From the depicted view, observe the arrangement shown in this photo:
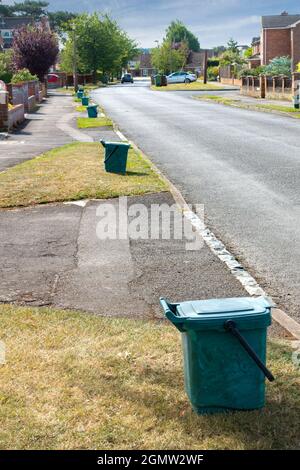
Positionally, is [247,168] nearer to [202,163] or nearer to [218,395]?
[202,163]

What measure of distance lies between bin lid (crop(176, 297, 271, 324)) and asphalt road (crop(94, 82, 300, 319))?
2.24 meters

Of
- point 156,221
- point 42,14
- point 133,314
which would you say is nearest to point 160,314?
point 133,314

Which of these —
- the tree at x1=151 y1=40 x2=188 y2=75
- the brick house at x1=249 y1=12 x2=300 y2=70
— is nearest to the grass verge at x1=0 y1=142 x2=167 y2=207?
the brick house at x1=249 y1=12 x2=300 y2=70

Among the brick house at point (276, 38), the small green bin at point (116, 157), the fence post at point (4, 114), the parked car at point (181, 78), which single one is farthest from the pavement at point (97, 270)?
the parked car at point (181, 78)

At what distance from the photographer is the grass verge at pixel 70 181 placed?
12336mm

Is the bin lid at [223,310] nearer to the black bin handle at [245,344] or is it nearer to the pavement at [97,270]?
the black bin handle at [245,344]

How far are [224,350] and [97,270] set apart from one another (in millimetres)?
3708

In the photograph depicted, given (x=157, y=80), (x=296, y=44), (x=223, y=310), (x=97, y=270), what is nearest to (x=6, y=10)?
(x=157, y=80)

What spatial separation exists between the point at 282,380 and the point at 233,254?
3.80 metres

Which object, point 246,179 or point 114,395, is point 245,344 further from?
point 246,179

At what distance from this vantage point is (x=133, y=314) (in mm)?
6336

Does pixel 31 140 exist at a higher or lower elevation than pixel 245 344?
lower

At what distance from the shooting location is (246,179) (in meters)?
14.5

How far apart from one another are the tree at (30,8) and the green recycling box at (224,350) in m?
194
